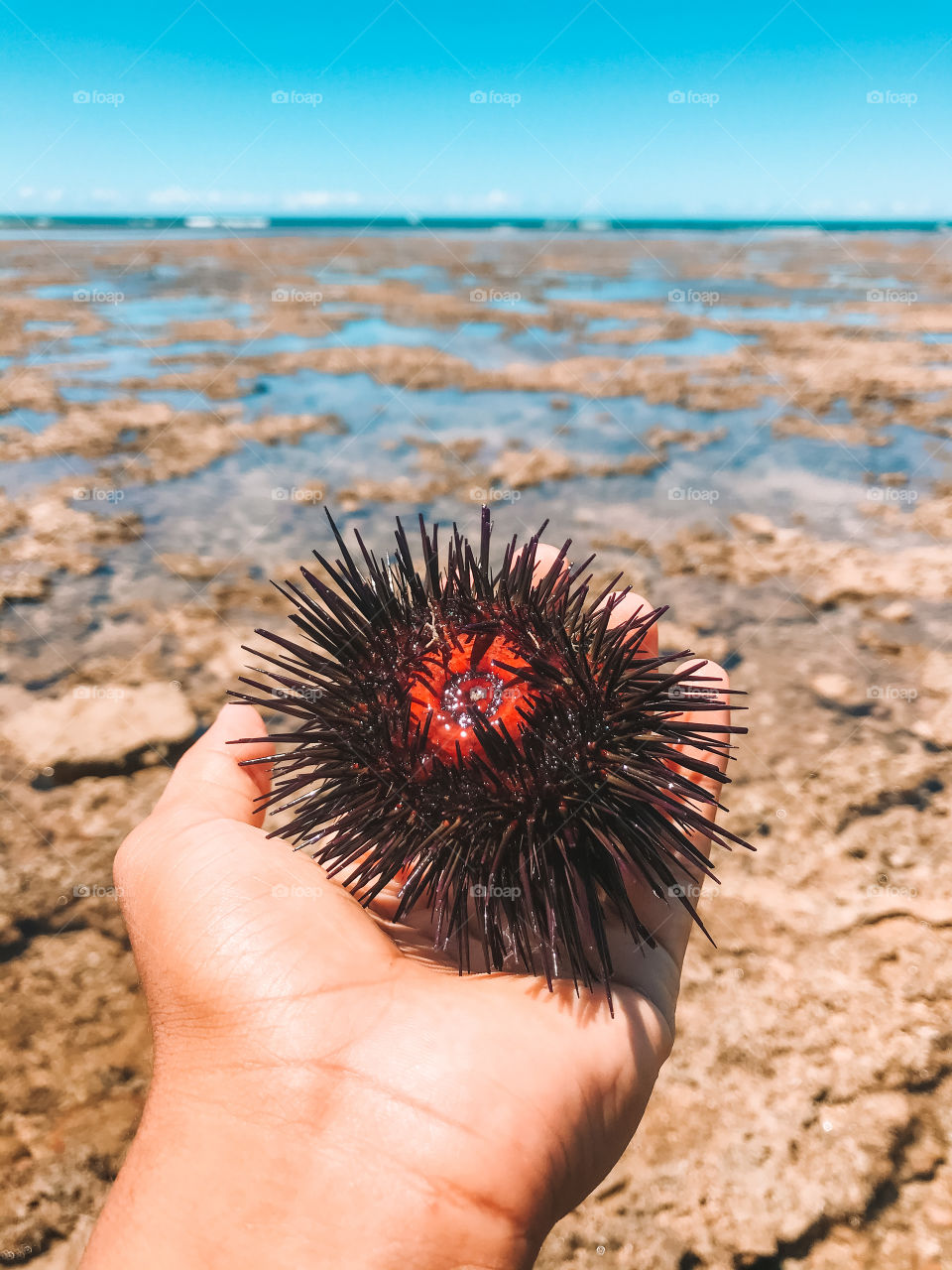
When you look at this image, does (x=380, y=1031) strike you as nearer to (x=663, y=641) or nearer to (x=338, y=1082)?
(x=338, y=1082)

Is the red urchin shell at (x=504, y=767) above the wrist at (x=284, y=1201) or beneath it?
above

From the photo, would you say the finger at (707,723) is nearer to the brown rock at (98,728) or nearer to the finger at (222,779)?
the finger at (222,779)

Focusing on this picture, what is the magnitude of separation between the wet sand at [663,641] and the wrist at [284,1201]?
1.12 m

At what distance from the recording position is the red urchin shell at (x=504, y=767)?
2314mm

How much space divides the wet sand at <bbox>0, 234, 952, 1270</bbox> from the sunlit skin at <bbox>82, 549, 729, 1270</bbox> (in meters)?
1.04

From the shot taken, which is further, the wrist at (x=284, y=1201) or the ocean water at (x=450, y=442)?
the ocean water at (x=450, y=442)

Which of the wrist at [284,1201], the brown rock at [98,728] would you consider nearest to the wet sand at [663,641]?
the brown rock at [98,728]

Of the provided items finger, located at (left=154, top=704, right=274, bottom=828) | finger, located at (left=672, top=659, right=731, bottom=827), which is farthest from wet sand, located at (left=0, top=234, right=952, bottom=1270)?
finger, located at (left=154, top=704, right=274, bottom=828)

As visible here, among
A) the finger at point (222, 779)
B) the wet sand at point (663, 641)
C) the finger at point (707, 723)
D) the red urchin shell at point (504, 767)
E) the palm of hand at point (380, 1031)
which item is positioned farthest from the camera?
the wet sand at point (663, 641)

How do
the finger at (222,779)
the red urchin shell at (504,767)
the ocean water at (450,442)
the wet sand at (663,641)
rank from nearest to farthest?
the red urchin shell at (504,767)
the finger at (222,779)
the wet sand at (663,641)
the ocean water at (450,442)

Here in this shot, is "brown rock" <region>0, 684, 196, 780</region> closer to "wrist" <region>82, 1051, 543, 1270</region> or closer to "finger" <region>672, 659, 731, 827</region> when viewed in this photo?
"wrist" <region>82, 1051, 543, 1270</region>

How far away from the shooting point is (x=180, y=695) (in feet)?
17.6

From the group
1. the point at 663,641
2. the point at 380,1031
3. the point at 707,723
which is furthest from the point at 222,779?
the point at 663,641

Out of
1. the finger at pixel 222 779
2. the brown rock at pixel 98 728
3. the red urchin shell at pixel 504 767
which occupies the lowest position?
the brown rock at pixel 98 728
